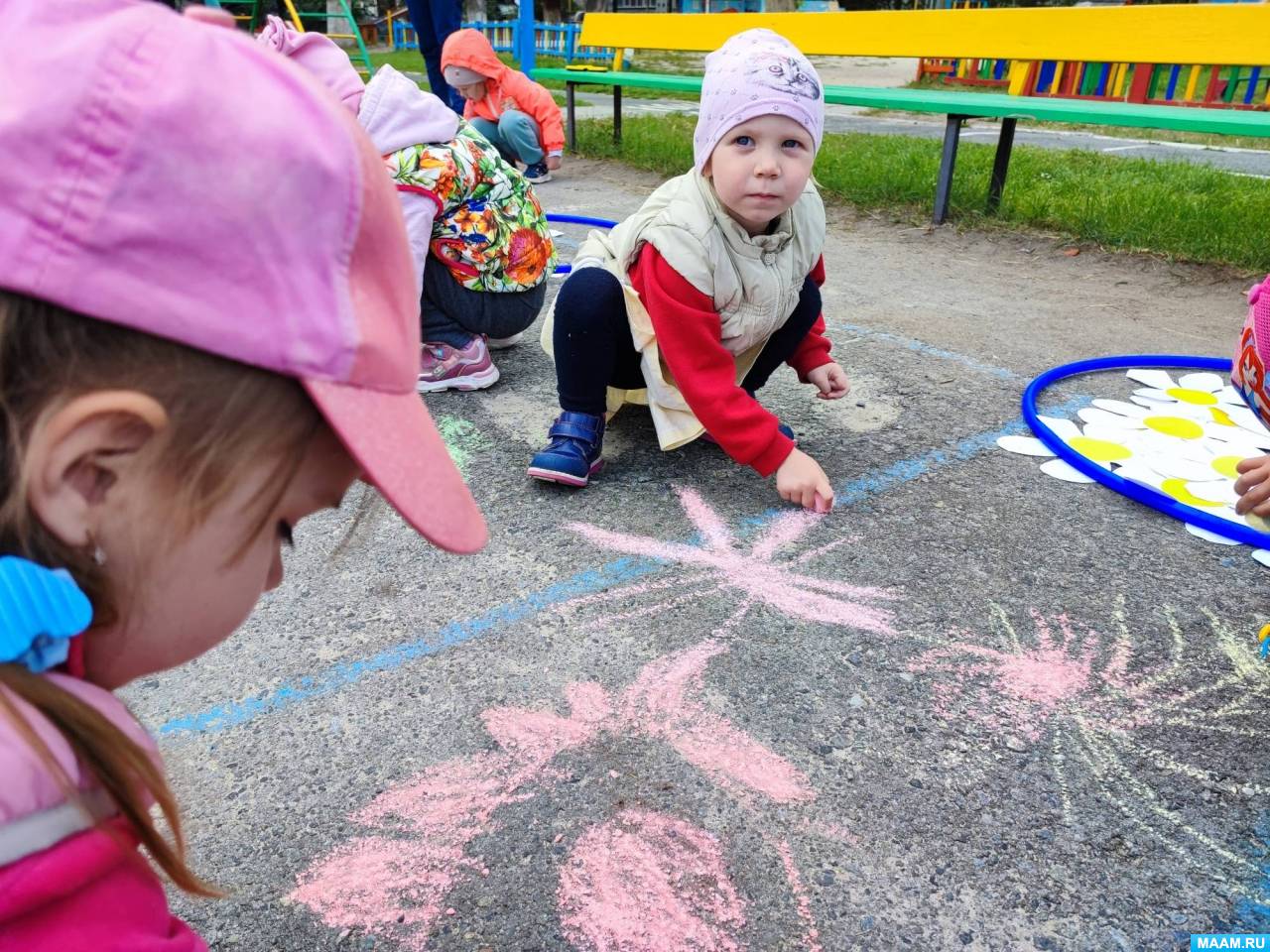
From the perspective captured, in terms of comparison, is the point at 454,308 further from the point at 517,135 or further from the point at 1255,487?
the point at 517,135

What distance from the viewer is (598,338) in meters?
2.07

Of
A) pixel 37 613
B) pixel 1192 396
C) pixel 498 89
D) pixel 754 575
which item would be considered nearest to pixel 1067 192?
pixel 1192 396

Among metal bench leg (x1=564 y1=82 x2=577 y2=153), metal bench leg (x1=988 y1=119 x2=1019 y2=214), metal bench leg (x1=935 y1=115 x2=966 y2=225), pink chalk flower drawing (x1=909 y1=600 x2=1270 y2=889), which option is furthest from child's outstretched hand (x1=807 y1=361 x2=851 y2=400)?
metal bench leg (x1=564 y1=82 x2=577 y2=153)

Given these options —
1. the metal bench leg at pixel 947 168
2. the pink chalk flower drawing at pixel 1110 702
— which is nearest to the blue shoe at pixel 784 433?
the pink chalk flower drawing at pixel 1110 702

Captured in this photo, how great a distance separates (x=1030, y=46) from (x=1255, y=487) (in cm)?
387

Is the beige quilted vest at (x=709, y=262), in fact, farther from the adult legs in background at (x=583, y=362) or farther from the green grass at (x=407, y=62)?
the green grass at (x=407, y=62)

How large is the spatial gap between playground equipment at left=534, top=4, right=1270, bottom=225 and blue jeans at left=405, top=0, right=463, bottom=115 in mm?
1213

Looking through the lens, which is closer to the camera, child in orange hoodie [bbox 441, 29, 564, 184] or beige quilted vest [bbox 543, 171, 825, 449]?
beige quilted vest [bbox 543, 171, 825, 449]

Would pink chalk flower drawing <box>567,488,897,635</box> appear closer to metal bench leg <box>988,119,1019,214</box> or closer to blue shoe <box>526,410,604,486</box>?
blue shoe <box>526,410,604,486</box>

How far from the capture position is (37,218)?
0.52 m

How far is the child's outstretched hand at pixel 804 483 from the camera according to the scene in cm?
193

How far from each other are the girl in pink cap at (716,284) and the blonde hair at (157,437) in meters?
1.36

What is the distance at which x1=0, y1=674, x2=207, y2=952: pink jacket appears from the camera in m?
0.56

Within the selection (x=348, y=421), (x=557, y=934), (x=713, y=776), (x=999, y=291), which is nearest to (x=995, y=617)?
(x=713, y=776)
